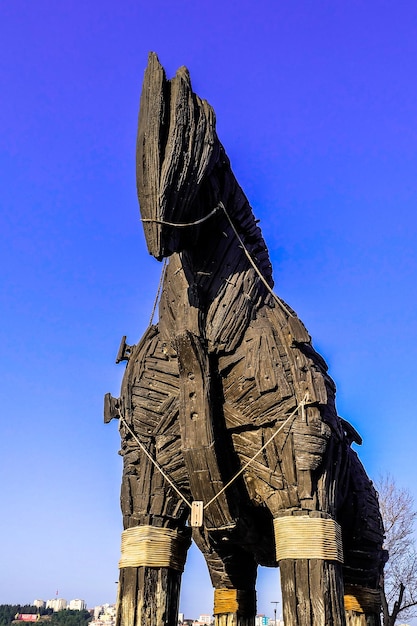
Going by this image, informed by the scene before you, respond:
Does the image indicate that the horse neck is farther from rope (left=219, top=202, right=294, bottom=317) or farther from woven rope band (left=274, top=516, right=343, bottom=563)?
woven rope band (left=274, top=516, right=343, bottom=563)

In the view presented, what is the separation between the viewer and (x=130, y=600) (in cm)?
502

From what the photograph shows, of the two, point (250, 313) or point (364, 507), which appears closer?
A: point (250, 313)

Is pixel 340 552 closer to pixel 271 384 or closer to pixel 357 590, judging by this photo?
pixel 271 384

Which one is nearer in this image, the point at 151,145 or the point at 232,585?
the point at 151,145

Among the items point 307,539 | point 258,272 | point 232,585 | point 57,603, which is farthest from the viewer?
point 57,603

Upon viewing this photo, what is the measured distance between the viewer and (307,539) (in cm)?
466

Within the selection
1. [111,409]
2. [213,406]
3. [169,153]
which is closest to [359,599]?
[213,406]

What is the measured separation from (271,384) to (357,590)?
8.16 ft

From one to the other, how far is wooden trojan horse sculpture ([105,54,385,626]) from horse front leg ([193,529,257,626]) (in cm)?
104

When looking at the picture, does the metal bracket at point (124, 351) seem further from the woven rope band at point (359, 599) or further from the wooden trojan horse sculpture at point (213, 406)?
the woven rope band at point (359, 599)

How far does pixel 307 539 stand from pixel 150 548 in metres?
1.22

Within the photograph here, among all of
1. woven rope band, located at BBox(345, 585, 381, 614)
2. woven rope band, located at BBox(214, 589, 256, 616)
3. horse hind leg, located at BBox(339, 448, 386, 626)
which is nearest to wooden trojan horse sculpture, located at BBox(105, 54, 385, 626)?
horse hind leg, located at BBox(339, 448, 386, 626)

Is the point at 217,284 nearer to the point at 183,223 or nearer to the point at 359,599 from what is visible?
the point at 183,223

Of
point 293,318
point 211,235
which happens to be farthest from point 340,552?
point 211,235
